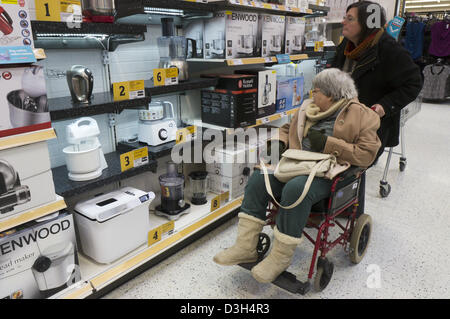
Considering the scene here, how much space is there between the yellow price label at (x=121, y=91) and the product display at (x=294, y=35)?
1.85m

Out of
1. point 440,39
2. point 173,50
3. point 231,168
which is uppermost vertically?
point 440,39

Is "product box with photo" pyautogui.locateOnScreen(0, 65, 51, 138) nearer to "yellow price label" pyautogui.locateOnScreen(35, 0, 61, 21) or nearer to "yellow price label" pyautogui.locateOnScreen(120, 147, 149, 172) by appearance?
"yellow price label" pyautogui.locateOnScreen(35, 0, 61, 21)

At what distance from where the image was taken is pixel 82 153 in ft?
6.43

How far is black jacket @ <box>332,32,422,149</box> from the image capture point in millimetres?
2291

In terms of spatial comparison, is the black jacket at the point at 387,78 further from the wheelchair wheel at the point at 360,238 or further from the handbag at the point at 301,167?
the handbag at the point at 301,167

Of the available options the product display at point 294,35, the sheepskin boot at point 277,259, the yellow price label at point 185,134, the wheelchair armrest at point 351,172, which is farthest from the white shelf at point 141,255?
the product display at point 294,35

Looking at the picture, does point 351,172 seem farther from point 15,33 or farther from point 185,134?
point 15,33

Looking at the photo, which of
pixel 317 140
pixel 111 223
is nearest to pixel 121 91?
pixel 111 223

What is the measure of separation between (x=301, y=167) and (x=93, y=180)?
123 cm

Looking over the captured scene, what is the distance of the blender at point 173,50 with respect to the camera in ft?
8.10
